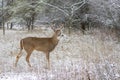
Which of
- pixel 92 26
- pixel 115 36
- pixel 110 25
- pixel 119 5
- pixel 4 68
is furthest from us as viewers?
pixel 92 26

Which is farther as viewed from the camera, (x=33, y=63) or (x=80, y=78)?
(x=33, y=63)

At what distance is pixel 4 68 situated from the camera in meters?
7.79

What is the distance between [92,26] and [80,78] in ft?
37.9

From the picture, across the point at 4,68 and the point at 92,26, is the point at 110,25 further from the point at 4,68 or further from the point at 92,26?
the point at 4,68

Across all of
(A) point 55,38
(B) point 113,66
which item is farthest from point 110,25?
(B) point 113,66

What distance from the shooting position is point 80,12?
55.7 ft

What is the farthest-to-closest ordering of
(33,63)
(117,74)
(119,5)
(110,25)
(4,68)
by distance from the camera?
(110,25) → (119,5) → (33,63) → (4,68) → (117,74)

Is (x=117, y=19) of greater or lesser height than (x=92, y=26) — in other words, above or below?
above

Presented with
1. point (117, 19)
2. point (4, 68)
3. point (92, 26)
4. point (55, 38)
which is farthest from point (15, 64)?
point (92, 26)

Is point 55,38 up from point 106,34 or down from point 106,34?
up

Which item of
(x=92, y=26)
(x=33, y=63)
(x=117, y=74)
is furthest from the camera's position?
(x=92, y=26)

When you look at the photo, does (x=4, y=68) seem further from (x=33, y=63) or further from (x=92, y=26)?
(x=92, y=26)

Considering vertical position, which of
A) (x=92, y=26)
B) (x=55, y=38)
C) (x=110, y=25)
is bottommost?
(x=92, y=26)

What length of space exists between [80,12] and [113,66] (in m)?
11.6
